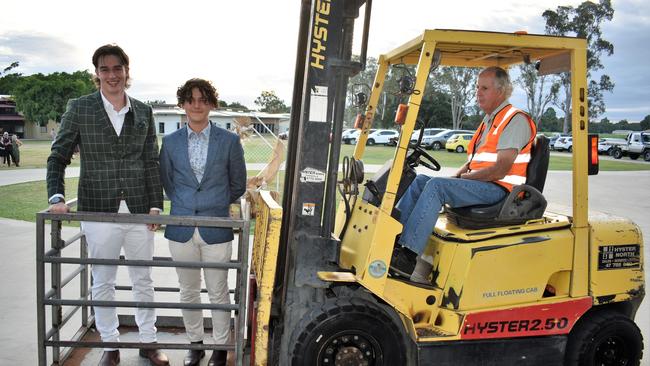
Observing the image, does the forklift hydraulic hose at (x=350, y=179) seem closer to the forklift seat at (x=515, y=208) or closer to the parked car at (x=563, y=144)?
the forklift seat at (x=515, y=208)

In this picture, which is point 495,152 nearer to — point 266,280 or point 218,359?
Result: point 266,280

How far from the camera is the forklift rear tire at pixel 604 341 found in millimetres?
4359

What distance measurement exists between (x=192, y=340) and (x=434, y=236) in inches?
77.4

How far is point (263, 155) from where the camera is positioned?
16141 mm

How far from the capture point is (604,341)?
174 inches

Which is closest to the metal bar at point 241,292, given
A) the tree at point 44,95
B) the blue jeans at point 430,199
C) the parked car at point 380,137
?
the blue jeans at point 430,199

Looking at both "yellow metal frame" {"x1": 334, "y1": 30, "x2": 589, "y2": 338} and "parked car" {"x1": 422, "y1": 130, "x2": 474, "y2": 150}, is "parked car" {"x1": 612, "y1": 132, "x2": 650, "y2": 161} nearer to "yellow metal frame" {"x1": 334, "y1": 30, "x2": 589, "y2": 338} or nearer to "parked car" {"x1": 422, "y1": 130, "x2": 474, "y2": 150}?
"parked car" {"x1": 422, "y1": 130, "x2": 474, "y2": 150}

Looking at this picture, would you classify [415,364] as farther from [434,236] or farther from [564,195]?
[564,195]

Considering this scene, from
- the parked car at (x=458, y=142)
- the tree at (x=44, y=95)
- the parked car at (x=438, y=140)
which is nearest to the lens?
the parked car at (x=458, y=142)

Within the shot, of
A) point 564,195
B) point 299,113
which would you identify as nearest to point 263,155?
point 564,195

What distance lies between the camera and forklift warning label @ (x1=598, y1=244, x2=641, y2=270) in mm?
4332

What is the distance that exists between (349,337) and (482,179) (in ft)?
4.87

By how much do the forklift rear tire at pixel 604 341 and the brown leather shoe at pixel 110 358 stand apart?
11.1 feet

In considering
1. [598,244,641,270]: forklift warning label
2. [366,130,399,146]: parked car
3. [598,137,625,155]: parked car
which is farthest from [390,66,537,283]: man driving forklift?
[598,137,625,155]: parked car
